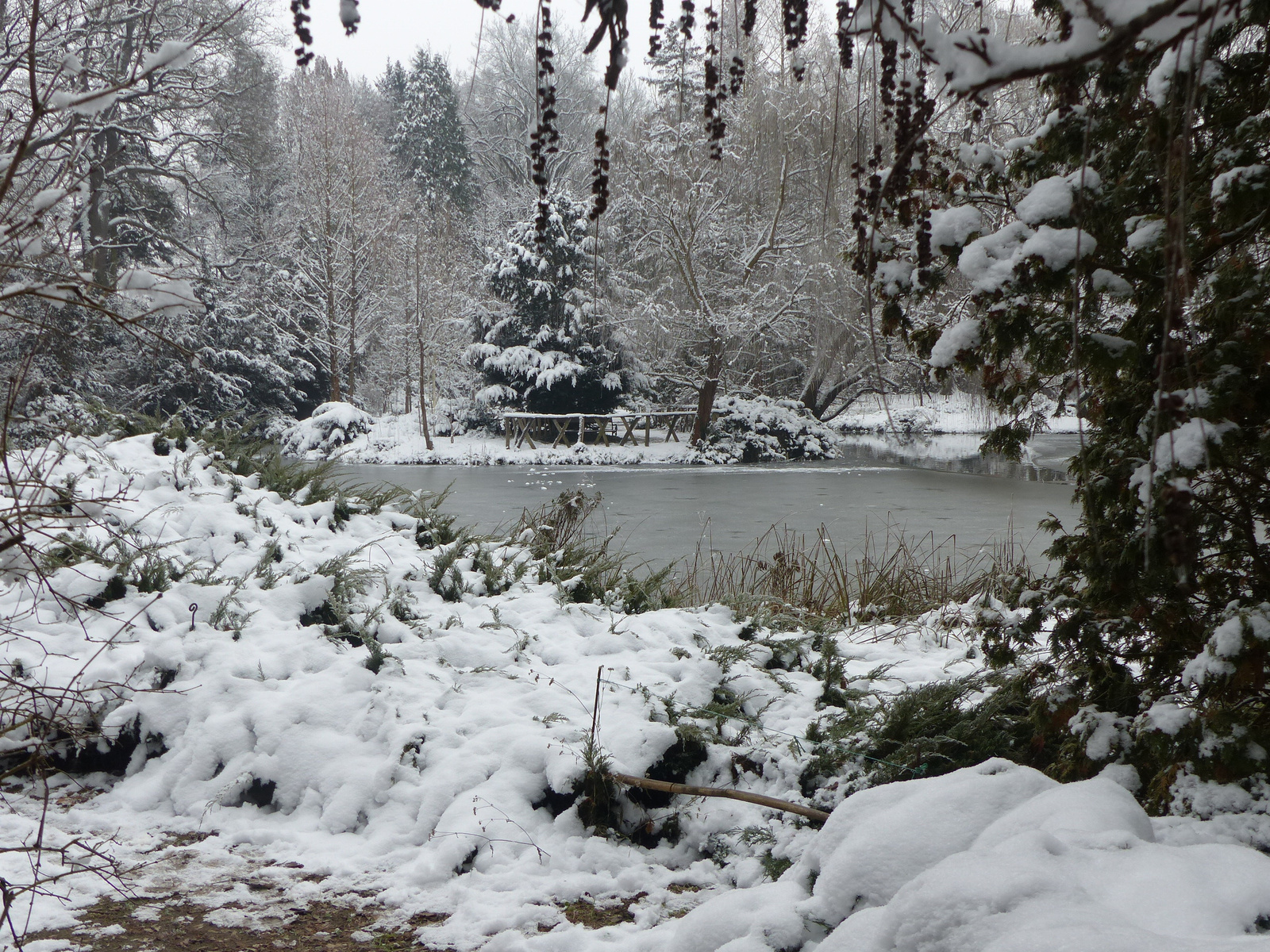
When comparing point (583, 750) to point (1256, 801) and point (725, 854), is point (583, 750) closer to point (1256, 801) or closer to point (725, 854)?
point (725, 854)

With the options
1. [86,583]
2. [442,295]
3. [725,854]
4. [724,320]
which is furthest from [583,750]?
[442,295]

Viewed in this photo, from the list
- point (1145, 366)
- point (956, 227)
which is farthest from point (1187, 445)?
point (956, 227)

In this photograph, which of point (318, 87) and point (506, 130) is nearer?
point (318, 87)

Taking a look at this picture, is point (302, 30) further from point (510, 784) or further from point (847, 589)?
point (847, 589)

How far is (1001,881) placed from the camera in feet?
4.45

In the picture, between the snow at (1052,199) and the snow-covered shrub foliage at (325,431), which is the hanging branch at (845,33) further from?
the snow-covered shrub foliage at (325,431)

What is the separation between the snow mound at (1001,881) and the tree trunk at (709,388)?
719 inches

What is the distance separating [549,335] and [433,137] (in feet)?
51.3

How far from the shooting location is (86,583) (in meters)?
3.86

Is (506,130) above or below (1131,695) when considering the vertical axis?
above

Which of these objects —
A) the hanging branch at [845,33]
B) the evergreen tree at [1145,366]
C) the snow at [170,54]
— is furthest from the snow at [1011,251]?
the snow at [170,54]

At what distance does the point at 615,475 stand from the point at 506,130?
16.6m

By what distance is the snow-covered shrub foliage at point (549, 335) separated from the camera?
20.7 metres

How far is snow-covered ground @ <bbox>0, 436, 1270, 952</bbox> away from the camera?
4.81 feet
